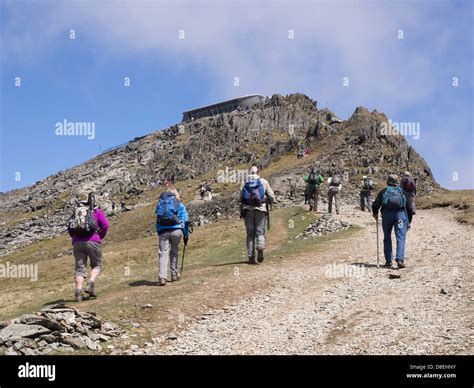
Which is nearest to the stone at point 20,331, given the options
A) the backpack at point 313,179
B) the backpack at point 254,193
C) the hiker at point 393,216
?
the backpack at point 254,193

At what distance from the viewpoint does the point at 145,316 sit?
11.4 meters

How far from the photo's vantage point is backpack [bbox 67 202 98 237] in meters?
13.6

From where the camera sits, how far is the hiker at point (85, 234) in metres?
13.6

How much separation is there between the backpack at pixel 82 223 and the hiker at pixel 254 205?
5.15 m

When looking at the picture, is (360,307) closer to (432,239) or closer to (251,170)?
(251,170)

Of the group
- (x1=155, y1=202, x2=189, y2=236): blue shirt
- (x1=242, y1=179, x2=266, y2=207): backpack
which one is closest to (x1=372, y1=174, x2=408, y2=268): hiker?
(x1=242, y1=179, x2=266, y2=207): backpack

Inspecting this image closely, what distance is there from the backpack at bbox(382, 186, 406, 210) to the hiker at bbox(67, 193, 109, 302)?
28.5 feet

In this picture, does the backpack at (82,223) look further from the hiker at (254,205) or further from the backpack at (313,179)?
the backpack at (313,179)

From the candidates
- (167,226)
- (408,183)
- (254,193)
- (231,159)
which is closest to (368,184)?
(408,183)

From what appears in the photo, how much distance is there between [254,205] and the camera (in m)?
16.6

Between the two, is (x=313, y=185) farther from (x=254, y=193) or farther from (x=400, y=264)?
(x=400, y=264)

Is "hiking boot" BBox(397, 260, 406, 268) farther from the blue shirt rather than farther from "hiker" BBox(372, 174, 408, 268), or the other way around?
the blue shirt

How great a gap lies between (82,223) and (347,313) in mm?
7338
